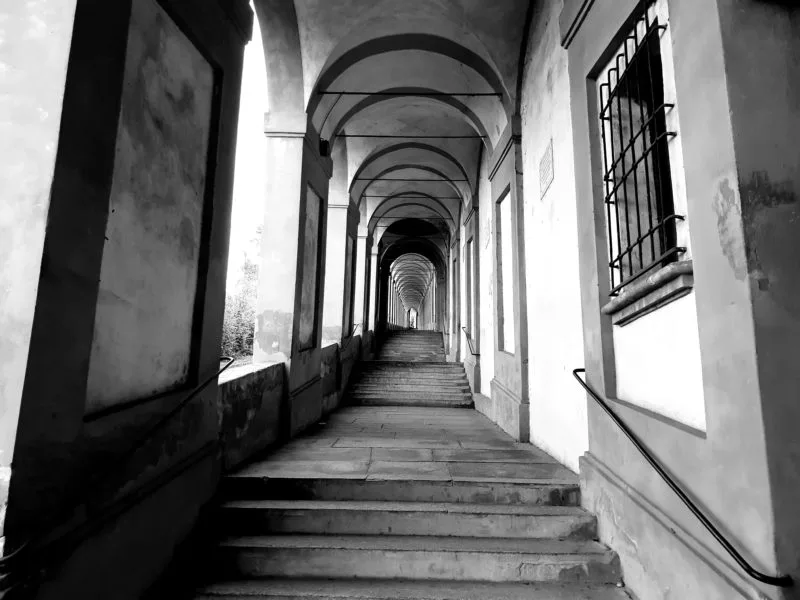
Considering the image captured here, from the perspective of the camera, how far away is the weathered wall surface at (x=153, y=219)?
7.28 feet

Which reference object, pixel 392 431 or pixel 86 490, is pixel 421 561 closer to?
pixel 86 490

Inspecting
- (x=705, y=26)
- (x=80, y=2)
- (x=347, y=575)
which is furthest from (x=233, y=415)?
(x=705, y=26)

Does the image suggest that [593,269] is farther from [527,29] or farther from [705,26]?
[527,29]

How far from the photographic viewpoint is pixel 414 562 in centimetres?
287

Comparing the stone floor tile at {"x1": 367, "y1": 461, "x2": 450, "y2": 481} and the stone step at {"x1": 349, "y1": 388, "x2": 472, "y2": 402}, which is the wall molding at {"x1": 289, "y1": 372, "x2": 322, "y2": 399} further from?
the stone step at {"x1": 349, "y1": 388, "x2": 472, "y2": 402}

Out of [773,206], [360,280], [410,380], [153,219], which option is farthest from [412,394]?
[773,206]

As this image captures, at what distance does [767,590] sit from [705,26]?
7.90ft

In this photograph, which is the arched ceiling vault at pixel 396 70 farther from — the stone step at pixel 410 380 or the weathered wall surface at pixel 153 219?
the stone step at pixel 410 380

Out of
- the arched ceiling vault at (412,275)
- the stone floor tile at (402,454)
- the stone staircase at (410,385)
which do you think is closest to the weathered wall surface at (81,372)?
the stone floor tile at (402,454)

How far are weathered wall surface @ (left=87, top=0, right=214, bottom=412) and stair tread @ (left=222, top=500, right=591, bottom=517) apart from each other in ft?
4.00

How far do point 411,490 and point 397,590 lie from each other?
2.71 ft

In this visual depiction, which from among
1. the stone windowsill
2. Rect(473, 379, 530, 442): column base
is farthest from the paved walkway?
the stone windowsill

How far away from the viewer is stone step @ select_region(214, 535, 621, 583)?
2.81 m

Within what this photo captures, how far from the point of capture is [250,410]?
4.35 m
